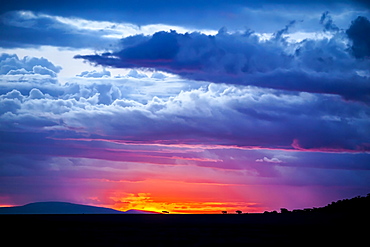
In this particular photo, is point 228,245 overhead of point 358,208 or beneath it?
beneath

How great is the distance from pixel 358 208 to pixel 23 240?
96.1 m

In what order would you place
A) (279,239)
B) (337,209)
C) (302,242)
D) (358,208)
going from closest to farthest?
1. (302,242)
2. (279,239)
3. (358,208)
4. (337,209)

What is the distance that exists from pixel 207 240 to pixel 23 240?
76.7ft

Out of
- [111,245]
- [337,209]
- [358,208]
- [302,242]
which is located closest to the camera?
[111,245]

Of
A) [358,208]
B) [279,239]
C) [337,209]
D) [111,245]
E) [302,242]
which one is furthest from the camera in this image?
[337,209]

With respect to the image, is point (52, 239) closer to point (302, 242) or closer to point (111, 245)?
point (111, 245)

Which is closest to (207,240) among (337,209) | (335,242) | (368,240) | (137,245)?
(137,245)

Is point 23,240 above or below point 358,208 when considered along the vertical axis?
below

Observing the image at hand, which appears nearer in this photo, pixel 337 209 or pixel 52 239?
pixel 52 239

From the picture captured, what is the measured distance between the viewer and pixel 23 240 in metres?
65.8

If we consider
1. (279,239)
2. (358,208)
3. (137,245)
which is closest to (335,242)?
(279,239)

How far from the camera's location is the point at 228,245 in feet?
194

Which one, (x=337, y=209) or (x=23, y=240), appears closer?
(x=23, y=240)

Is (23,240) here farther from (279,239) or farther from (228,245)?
(279,239)
